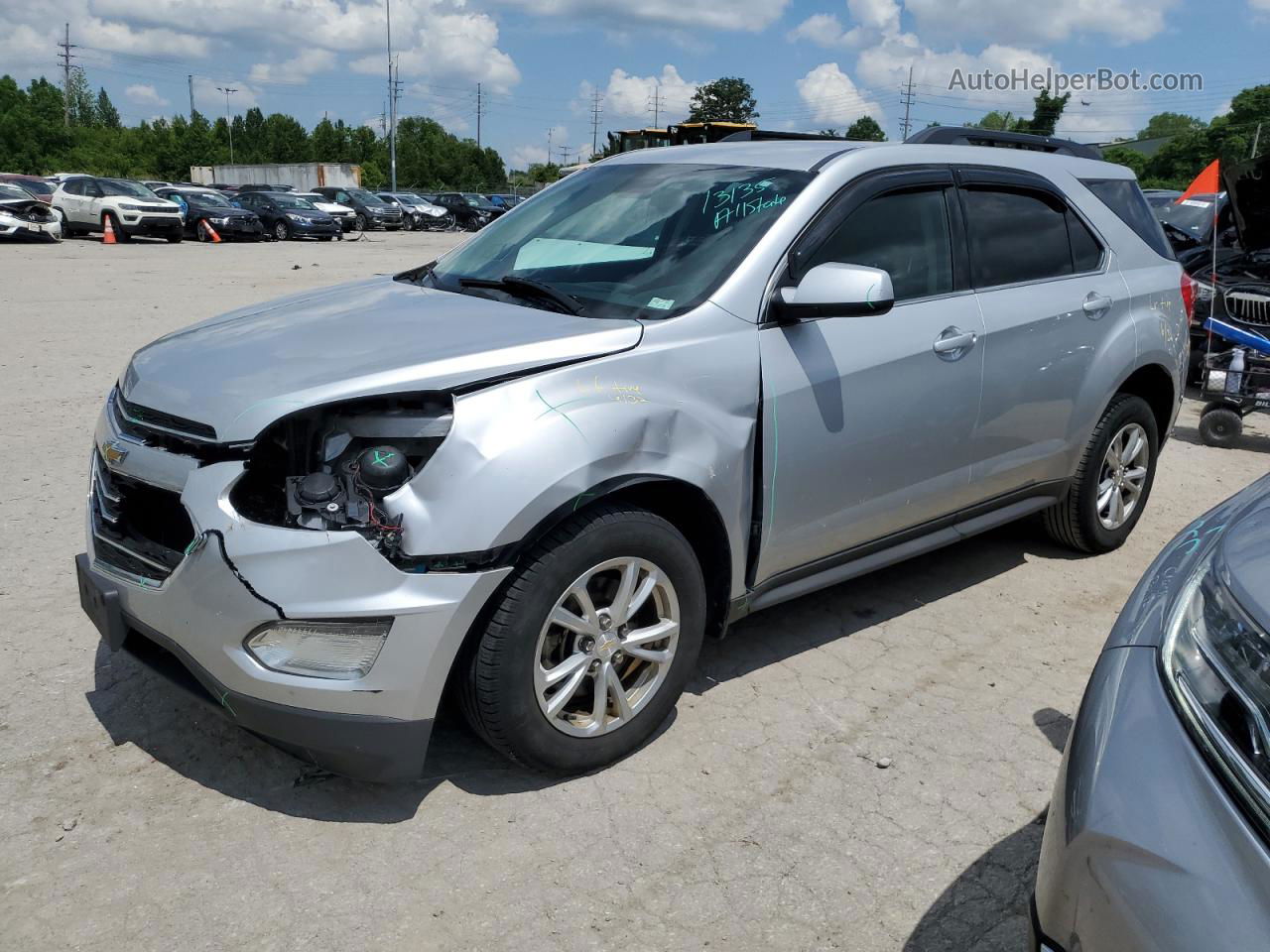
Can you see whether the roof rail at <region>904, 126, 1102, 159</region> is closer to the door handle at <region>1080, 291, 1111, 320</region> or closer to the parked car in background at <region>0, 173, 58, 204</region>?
the door handle at <region>1080, 291, 1111, 320</region>

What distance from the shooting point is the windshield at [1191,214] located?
11508 millimetres

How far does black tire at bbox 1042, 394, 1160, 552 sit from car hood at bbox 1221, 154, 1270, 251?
129 inches

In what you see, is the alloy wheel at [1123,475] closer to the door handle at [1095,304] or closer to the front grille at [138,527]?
the door handle at [1095,304]

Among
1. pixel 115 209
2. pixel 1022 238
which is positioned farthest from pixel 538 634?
pixel 115 209

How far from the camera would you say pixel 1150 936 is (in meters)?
1.46

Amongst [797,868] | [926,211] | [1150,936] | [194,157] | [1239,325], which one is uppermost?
[194,157]

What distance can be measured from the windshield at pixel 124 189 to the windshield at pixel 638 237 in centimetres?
2704

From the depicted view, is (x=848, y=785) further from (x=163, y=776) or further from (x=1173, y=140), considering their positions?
(x=1173, y=140)

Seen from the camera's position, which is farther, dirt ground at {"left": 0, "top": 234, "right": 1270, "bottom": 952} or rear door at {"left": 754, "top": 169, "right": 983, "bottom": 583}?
rear door at {"left": 754, "top": 169, "right": 983, "bottom": 583}

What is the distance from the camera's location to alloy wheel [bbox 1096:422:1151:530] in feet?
16.2

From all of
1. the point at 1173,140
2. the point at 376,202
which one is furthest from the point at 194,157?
the point at 1173,140

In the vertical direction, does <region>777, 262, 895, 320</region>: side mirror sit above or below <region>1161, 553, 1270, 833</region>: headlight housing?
above

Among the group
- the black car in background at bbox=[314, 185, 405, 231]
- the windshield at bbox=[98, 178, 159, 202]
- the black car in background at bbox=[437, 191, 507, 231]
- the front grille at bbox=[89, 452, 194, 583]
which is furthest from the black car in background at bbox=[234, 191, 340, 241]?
the front grille at bbox=[89, 452, 194, 583]

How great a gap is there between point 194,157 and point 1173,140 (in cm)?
7684
